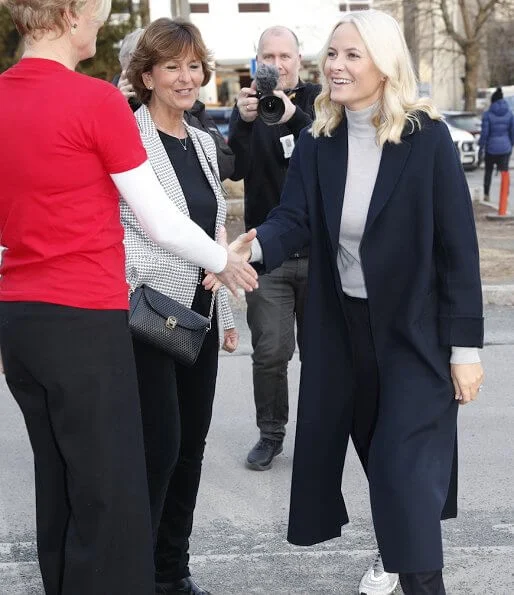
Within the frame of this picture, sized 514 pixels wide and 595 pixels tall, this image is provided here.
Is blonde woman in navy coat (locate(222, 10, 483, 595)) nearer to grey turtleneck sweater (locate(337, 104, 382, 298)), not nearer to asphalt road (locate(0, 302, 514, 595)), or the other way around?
grey turtleneck sweater (locate(337, 104, 382, 298))

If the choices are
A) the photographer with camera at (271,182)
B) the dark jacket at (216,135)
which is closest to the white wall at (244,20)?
the photographer with camera at (271,182)

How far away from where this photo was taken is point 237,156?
480 cm

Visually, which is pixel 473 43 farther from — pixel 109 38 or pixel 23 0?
pixel 23 0

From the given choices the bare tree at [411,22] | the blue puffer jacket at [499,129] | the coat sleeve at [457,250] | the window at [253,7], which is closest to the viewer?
the coat sleeve at [457,250]

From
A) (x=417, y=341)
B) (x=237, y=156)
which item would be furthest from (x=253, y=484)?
(x=417, y=341)

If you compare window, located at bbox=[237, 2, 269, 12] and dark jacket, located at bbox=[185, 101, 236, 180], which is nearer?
dark jacket, located at bbox=[185, 101, 236, 180]

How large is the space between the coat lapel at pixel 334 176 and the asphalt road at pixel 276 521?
1.32m

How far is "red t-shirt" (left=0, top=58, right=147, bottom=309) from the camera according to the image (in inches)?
103

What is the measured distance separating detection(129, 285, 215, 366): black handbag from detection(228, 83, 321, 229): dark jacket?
147cm

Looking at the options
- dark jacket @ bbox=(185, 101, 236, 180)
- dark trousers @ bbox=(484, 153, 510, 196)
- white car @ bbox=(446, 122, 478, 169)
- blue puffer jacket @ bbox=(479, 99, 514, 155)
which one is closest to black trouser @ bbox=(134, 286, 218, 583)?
dark jacket @ bbox=(185, 101, 236, 180)

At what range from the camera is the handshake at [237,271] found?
10.8 ft

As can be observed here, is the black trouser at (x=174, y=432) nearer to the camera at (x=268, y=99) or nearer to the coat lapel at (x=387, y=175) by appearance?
the coat lapel at (x=387, y=175)

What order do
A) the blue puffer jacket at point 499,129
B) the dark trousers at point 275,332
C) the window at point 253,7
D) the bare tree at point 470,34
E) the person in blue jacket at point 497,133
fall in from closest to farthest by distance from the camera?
the dark trousers at point 275,332
the person in blue jacket at point 497,133
the blue puffer jacket at point 499,129
the bare tree at point 470,34
the window at point 253,7

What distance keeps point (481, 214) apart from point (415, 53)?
30.1 meters
